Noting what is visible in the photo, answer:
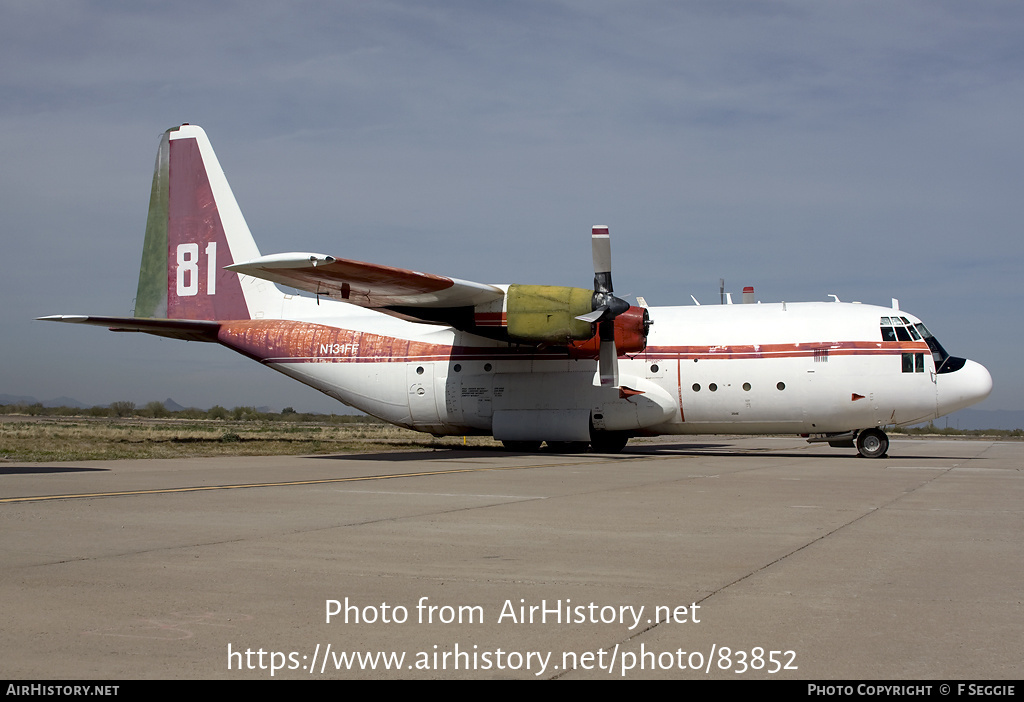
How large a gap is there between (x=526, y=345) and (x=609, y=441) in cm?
405

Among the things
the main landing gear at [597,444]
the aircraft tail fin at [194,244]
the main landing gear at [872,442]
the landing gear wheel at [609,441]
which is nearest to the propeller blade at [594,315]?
the main landing gear at [597,444]

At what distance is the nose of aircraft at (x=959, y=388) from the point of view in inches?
846

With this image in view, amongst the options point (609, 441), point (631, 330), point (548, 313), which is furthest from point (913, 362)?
point (548, 313)

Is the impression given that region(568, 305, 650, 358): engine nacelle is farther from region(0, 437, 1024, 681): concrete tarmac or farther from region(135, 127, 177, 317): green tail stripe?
region(135, 127, 177, 317): green tail stripe

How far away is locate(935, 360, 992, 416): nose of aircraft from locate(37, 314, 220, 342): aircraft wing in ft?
65.0

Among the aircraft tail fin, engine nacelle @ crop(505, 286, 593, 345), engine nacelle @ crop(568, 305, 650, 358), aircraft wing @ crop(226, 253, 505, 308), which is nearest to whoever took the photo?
aircraft wing @ crop(226, 253, 505, 308)

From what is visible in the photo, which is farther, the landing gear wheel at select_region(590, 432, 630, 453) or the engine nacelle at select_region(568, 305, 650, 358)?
the landing gear wheel at select_region(590, 432, 630, 453)

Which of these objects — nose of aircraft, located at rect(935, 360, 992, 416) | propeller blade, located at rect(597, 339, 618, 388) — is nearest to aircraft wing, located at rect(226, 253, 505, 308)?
propeller blade, located at rect(597, 339, 618, 388)

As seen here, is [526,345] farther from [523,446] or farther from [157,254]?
[157,254]

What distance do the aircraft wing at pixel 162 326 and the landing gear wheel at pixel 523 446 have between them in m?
9.31

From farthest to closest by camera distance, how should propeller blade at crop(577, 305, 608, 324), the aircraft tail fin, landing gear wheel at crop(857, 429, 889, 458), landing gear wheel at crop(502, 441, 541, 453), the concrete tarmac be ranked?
1. the aircraft tail fin
2. landing gear wheel at crop(502, 441, 541, 453)
3. landing gear wheel at crop(857, 429, 889, 458)
4. propeller blade at crop(577, 305, 608, 324)
5. the concrete tarmac

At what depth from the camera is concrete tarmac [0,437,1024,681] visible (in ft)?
13.5

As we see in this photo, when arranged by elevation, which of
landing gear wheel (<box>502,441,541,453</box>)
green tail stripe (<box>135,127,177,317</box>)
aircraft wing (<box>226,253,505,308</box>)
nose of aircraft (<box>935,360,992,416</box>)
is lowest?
landing gear wheel (<box>502,441,541,453</box>)

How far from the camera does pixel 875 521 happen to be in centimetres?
937
